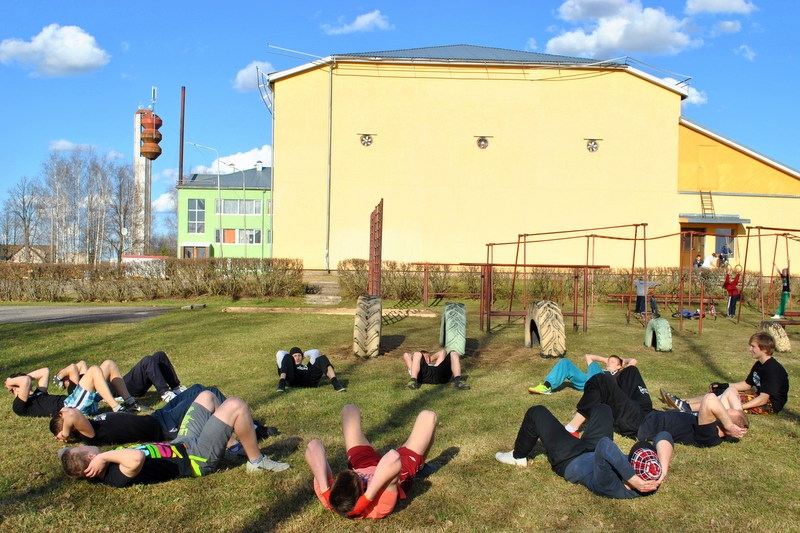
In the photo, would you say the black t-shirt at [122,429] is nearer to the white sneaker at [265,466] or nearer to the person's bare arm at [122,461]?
the person's bare arm at [122,461]

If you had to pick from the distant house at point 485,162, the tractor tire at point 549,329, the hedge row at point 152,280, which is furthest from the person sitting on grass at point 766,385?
the distant house at point 485,162

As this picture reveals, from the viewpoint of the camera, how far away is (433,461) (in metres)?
5.43

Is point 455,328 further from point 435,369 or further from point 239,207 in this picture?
point 239,207

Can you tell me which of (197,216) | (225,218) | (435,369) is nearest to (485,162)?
(435,369)

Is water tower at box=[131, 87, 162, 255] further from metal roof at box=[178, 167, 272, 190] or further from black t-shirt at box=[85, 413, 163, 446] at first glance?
black t-shirt at box=[85, 413, 163, 446]

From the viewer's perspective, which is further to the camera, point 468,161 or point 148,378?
point 468,161

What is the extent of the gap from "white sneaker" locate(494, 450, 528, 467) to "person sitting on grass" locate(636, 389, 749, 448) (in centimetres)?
122

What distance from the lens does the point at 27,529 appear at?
409 centimetres

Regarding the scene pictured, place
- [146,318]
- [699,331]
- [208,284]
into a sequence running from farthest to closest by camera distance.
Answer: [208,284]
[146,318]
[699,331]

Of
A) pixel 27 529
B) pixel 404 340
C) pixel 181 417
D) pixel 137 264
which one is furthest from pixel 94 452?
pixel 137 264

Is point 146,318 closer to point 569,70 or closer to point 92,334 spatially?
point 92,334

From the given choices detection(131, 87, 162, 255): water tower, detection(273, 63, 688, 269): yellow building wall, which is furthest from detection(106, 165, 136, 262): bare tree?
detection(273, 63, 688, 269): yellow building wall

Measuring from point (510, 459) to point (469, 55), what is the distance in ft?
90.8

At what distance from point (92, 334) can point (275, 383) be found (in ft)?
19.4
